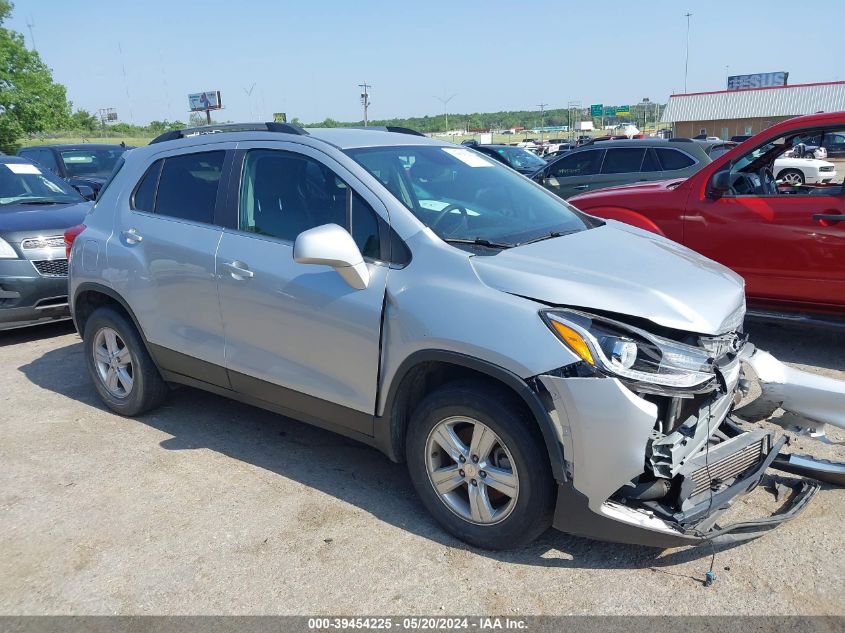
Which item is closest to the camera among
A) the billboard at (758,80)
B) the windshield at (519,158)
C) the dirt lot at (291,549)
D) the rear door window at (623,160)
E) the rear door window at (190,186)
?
the dirt lot at (291,549)

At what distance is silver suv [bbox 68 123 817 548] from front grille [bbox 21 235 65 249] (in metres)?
2.75

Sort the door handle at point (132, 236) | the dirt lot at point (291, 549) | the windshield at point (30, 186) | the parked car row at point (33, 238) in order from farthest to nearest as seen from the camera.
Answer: the windshield at point (30, 186) → the parked car row at point (33, 238) → the door handle at point (132, 236) → the dirt lot at point (291, 549)

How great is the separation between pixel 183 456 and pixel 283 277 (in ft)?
4.76

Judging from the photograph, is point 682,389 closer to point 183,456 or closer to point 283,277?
point 283,277

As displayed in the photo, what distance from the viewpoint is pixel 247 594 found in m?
2.99

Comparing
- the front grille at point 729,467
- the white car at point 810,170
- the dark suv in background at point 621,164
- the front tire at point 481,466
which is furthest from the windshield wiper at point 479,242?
the white car at point 810,170

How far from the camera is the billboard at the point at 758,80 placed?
73938 mm

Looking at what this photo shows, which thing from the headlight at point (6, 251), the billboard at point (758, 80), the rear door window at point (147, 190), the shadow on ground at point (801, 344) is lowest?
the shadow on ground at point (801, 344)

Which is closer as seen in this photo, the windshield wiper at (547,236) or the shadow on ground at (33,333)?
the windshield wiper at (547,236)

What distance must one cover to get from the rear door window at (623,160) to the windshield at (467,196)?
716 centimetres

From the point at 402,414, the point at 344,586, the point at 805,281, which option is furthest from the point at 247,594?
the point at 805,281

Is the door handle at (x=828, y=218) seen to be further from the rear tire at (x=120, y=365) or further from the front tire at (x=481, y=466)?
the rear tire at (x=120, y=365)

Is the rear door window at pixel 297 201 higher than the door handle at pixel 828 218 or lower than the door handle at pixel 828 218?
higher

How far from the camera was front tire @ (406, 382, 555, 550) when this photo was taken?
291 centimetres
